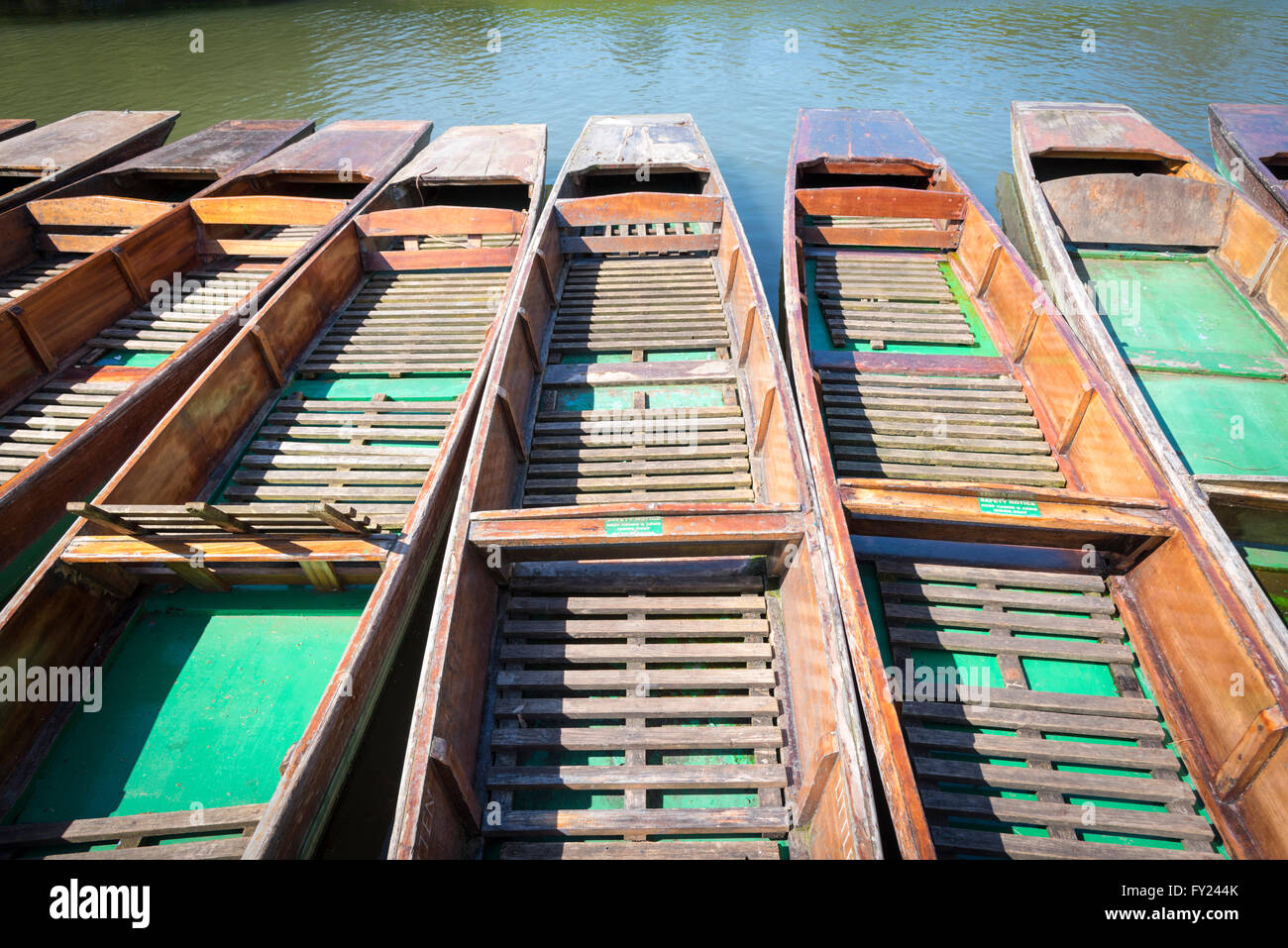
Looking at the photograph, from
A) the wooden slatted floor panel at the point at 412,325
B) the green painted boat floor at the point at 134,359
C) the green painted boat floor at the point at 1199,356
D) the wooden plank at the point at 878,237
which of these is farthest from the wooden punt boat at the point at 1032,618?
the green painted boat floor at the point at 134,359

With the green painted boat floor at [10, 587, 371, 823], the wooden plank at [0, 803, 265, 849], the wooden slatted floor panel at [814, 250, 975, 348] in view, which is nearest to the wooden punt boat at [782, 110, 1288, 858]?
the wooden slatted floor panel at [814, 250, 975, 348]

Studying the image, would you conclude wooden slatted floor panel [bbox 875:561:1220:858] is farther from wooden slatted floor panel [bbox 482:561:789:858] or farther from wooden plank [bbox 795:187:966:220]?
wooden plank [bbox 795:187:966:220]

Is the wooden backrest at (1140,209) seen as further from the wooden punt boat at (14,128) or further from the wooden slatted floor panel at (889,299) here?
the wooden punt boat at (14,128)

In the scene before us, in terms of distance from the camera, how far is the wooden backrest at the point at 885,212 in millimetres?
8422

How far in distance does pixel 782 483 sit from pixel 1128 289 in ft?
21.0

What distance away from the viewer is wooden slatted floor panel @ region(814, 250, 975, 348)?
23.9 feet

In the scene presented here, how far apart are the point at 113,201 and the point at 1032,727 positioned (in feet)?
41.9

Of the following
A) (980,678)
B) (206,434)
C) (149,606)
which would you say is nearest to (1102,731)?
(980,678)

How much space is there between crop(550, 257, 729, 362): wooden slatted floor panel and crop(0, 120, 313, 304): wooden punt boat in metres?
5.91

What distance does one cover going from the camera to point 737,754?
12.8ft

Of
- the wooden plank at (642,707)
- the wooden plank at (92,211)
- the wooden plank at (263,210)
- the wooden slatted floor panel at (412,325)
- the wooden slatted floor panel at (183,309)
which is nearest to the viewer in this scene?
the wooden plank at (642,707)

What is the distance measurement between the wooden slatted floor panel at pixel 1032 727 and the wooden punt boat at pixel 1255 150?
862cm

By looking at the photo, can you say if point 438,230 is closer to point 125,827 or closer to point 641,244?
point 641,244

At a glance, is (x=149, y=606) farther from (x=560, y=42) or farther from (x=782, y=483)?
(x=560, y=42)
